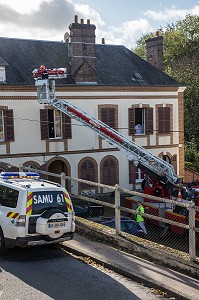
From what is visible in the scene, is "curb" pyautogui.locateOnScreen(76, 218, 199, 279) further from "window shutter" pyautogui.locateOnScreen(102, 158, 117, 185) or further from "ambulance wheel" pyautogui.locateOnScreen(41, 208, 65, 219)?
"window shutter" pyautogui.locateOnScreen(102, 158, 117, 185)

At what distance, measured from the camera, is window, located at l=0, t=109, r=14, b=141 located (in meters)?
26.0

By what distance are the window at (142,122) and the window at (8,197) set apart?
19221mm

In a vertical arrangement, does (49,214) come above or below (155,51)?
below

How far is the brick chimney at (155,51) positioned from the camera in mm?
33344

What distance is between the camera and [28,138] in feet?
88.2

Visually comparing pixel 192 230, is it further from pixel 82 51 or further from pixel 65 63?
pixel 65 63

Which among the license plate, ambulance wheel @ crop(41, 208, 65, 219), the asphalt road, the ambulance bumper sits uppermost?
ambulance wheel @ crop(41, 208, 65, 219)

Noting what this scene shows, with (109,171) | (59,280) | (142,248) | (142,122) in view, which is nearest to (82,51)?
(142,122)

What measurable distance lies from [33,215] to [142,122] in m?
21.0

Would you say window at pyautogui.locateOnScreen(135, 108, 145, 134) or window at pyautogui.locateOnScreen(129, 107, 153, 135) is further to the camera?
window at pyautogui.locateOnScreen(135, 108, 145, 134)

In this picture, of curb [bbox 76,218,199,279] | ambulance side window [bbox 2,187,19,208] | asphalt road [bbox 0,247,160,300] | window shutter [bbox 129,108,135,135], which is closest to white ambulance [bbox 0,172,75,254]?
ambulance side window [bbox 2,187,19,208]

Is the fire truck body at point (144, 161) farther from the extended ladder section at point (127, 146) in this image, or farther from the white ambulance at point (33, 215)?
the white ambulance at point (33, 215)

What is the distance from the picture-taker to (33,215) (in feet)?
34.8

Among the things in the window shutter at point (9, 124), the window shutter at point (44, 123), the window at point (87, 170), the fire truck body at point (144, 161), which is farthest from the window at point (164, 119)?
the window shutter at point (9, 124)
